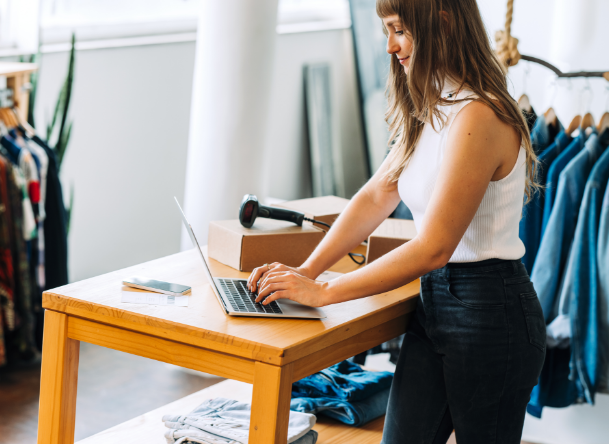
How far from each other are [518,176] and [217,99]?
1.67 metres

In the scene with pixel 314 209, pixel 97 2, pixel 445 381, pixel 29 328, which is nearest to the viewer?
pixel 445 381

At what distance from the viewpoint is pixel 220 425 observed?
1509 millimetres

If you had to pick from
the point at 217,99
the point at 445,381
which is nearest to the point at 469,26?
the point at 445,381

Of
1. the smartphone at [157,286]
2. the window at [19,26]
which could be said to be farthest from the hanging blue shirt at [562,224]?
the window at [19,26]

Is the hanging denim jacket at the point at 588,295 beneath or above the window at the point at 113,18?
beneath

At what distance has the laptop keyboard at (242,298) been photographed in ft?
4.21

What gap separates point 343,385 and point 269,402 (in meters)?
0.71

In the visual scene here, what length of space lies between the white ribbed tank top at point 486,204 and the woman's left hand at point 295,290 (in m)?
→ 0.25

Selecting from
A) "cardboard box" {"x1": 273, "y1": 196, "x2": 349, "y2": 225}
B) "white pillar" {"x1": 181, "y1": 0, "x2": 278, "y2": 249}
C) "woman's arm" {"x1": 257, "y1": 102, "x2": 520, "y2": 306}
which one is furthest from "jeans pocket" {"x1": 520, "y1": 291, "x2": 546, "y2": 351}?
"white pillar" {"x1": 181, "y1": 0, "x2": 278, "y2": 249}

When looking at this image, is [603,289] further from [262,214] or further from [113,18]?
[113,18]

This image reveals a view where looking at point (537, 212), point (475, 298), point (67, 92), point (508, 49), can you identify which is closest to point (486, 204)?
point (475, 298)

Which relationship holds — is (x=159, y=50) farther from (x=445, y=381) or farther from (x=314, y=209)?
(x=445, y=381)

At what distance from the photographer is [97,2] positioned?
3492mm

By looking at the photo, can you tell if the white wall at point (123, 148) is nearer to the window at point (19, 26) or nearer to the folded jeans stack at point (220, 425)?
the window at point (19, 26)
